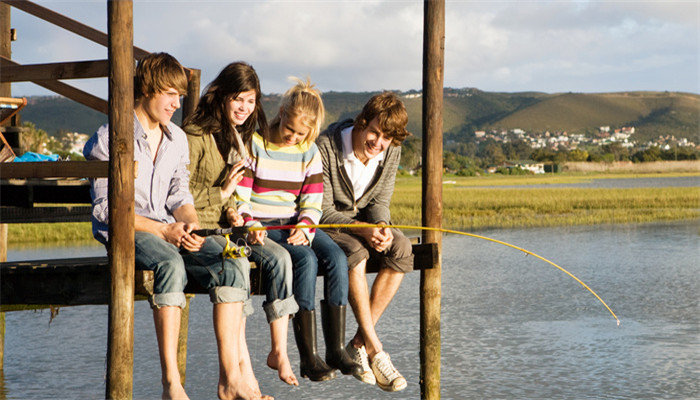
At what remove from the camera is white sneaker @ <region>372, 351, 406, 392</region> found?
592 cm

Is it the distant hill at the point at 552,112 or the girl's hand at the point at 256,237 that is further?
the distant hill at the point at 552,112

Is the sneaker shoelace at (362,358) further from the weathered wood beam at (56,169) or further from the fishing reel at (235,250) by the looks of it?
the weathered wood beam at (56,169)

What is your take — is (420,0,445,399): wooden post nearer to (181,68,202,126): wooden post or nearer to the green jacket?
the green jacket

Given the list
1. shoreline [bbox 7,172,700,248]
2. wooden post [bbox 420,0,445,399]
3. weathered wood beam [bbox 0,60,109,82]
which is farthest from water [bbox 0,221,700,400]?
shoreline [bbox 7,172,700,248]

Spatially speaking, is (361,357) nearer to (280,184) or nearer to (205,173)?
(280,184)

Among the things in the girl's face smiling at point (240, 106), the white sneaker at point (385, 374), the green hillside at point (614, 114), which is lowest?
the white sneaker at point (385, 374)

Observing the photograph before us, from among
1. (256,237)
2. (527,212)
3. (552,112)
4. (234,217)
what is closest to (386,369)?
(256,237)

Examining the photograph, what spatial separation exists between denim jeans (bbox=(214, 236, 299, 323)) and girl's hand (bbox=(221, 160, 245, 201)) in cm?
39

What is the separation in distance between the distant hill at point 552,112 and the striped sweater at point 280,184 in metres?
156

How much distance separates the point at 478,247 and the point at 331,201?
2133 centimetres

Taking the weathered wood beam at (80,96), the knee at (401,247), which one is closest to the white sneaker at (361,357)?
the knee at (401,247)

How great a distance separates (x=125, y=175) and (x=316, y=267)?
1.26 m

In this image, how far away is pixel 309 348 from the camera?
5.66m

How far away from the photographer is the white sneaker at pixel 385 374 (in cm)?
592
